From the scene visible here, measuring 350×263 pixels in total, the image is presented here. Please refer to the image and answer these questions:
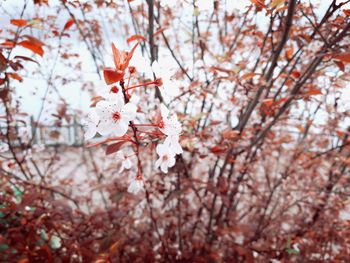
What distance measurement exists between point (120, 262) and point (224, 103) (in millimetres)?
1670

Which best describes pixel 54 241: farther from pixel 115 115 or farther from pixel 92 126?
pixel 115 115

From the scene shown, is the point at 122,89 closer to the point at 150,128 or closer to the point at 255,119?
the point at 150,128

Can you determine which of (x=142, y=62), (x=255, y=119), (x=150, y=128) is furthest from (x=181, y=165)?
(x=255, y=119)

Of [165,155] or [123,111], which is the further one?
[165,155]

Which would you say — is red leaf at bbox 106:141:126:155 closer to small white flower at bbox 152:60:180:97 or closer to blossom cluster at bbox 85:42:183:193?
blossom cluster at bbox 85:42:183:193

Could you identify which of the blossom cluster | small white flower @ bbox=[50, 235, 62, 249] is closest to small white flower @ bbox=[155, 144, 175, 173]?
the blossom cluster

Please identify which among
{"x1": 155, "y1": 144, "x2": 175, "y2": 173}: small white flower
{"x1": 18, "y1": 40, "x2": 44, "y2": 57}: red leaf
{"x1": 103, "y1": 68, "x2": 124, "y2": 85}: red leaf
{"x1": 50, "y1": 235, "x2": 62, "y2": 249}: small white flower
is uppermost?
{"x1": 18, "y1": 40, "x2": 44, "y2": 57}: red leaf

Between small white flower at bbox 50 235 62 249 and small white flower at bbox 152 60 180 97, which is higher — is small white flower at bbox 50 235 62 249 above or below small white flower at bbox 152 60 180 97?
below

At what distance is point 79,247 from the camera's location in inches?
64.0

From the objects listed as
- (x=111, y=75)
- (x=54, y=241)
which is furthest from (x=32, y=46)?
(x=54, y=241)

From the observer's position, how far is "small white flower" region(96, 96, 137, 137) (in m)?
0.84

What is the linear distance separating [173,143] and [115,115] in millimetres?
215

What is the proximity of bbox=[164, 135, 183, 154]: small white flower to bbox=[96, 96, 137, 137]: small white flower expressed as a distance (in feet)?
0.49

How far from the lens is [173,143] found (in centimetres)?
95
